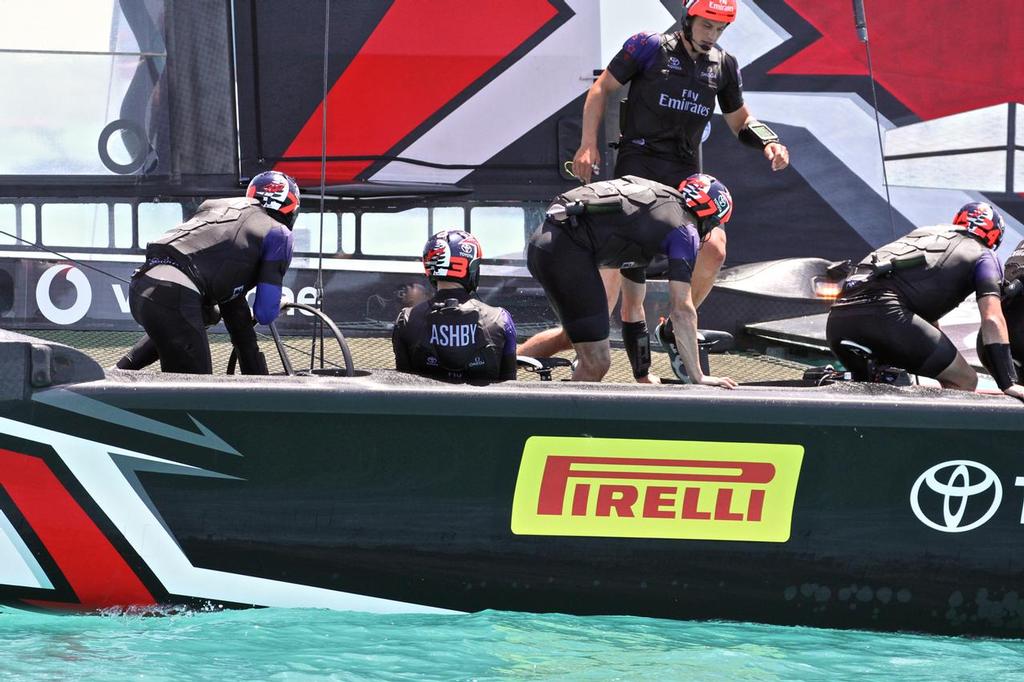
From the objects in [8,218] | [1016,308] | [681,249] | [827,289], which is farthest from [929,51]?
[8,218]

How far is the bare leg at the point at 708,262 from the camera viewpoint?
5516mm

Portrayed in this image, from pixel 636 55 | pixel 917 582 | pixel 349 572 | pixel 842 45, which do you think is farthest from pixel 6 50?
pixel 917 582

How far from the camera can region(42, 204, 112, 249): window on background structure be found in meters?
6.47

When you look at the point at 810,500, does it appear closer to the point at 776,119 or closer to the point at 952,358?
the point at 952,358

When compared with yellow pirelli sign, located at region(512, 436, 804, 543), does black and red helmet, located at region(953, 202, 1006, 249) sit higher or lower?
higher

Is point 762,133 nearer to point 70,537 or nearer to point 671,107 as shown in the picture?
point 671,107

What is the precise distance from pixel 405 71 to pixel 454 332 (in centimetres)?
257

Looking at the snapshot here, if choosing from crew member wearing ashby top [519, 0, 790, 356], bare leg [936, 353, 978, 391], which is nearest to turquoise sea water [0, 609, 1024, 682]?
bare leg [936, 353, 978, 391]

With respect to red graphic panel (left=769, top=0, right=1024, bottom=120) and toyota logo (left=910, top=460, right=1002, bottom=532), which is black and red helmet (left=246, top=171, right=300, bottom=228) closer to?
toyota logo (left=910, top=460, right=1002, bottom=532)

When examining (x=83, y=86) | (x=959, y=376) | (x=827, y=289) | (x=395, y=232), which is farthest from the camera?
(x=827, y=289)

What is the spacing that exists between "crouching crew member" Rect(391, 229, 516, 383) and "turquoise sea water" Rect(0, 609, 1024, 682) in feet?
2.81

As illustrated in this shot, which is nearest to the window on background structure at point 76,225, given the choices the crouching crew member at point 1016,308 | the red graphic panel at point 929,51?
the red graphic panel at point 929,51

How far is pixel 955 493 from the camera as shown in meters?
3.98

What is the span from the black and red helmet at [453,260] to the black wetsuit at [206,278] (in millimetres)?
675
